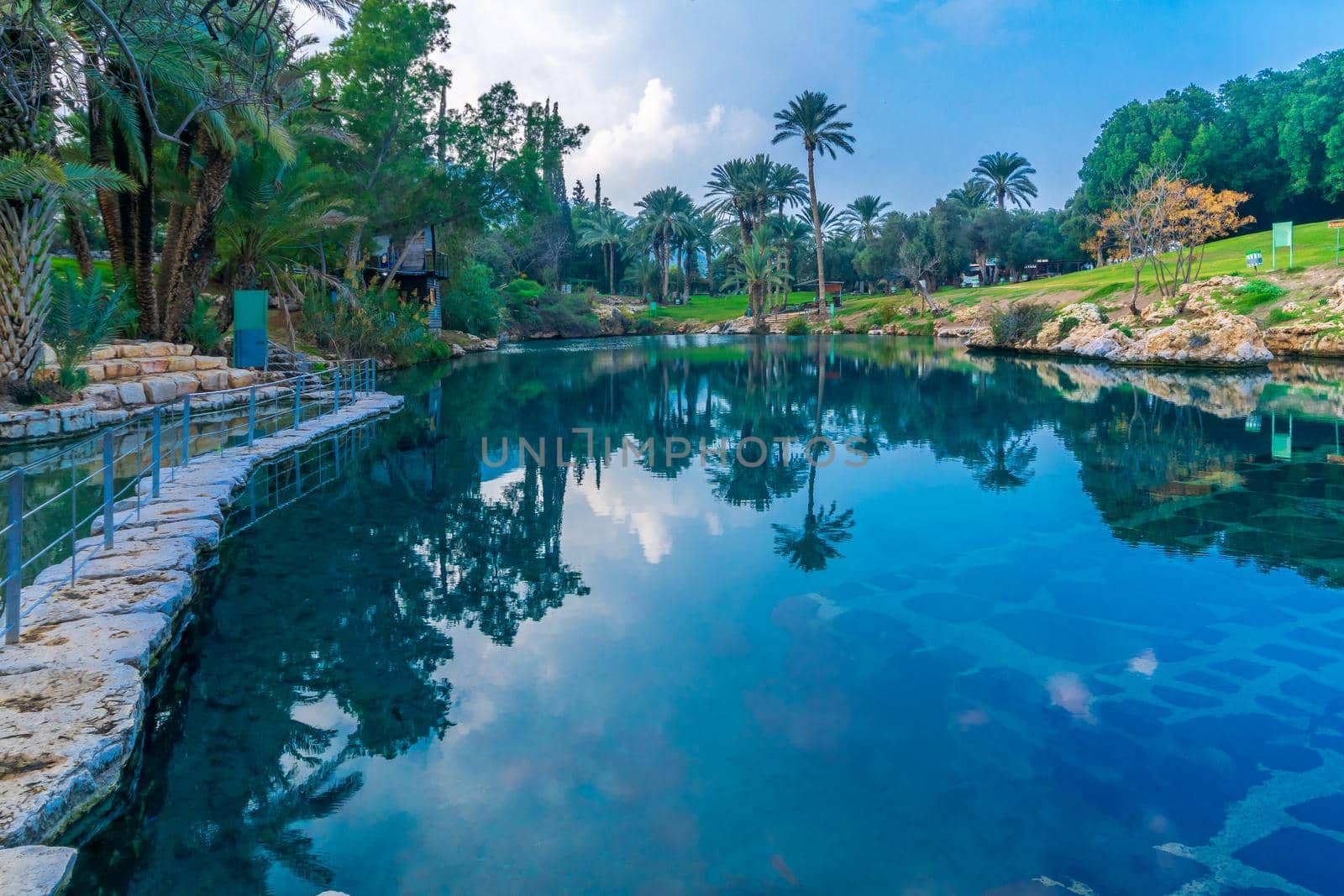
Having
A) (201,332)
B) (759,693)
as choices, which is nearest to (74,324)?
(201,332)

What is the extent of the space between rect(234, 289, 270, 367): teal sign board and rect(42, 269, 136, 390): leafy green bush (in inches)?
181

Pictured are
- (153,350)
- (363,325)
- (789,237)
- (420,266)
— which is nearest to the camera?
(153,350)

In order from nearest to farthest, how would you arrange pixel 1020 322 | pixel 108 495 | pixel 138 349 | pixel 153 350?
pixel 108 495, pixel 138 349, pixel 153 350, pixel 1020 322

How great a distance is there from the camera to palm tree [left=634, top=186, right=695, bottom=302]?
80.7 metres

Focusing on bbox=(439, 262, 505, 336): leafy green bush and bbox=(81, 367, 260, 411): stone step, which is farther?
bbox=(439, 262, 505, 336): leafy green bush

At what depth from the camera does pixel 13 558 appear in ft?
16.5

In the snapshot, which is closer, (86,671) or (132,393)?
(86,671)

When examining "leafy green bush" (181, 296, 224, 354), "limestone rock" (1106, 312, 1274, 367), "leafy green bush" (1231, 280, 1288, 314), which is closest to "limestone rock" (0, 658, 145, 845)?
"leafy green bush" (181, 296, 224, 354)

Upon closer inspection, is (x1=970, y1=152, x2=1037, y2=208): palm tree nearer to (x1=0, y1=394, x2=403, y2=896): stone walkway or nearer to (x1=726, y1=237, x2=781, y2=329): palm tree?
(x1=726, y1=237, x2=781, y2=329): palm tree

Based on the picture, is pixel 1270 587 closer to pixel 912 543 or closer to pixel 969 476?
pixel 912 543

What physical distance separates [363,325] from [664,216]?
180 ft

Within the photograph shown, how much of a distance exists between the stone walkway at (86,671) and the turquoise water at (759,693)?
0.27 m

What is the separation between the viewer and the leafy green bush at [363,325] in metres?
29.1

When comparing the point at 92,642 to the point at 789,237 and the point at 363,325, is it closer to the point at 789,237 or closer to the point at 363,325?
the point at 363,325
